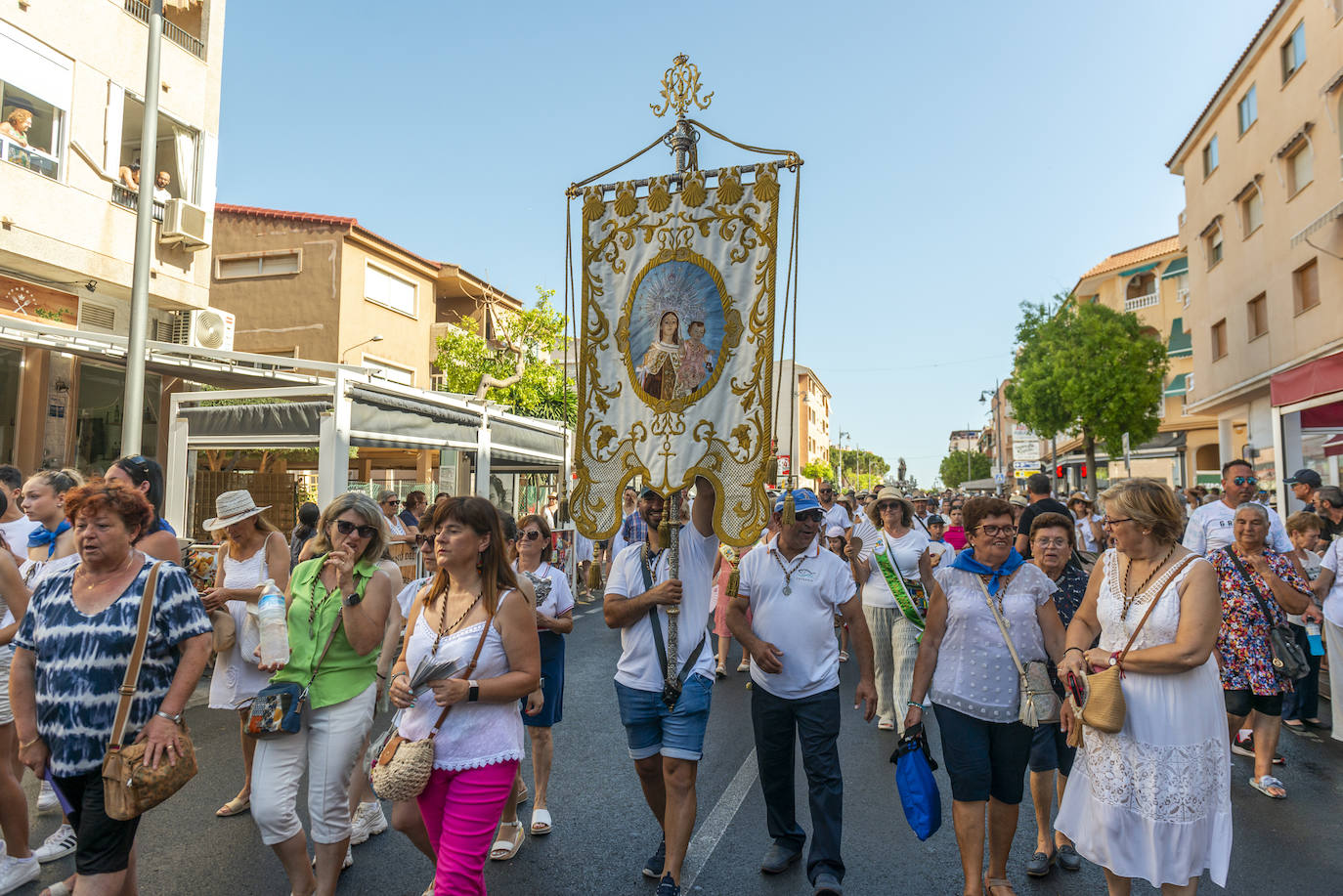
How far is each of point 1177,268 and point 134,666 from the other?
146 feet

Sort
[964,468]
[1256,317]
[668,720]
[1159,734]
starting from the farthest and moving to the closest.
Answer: [964,468] → [1256,317] → [668,720] → [1159,734]

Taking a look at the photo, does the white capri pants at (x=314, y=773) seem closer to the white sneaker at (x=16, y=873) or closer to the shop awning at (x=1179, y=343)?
the white sneaker at (x=16, y=873)

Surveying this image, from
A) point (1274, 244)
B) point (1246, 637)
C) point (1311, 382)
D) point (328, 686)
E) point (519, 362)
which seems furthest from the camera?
point (519, 362)

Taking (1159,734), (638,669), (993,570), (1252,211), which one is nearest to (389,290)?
(1252,211)

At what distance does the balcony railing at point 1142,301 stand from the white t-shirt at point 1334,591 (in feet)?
132

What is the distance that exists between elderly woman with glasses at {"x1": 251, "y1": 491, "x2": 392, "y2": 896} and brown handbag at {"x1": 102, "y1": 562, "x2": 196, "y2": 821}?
0.48m

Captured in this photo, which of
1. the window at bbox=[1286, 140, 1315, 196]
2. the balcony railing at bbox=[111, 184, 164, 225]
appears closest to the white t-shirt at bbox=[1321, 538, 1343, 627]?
the window at bbox=[1286, 140, 1315, 196]

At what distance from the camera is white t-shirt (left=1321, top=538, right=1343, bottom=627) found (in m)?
5.88

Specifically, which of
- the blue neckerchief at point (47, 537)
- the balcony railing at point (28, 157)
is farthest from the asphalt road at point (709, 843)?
the balcony railing at point (28, 157)

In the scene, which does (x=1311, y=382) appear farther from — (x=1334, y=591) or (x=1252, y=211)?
(x=1252, y=211)

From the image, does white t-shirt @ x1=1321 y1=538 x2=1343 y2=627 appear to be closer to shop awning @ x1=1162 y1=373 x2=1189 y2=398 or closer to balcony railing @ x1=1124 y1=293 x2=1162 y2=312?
shop awning @ x1=1162 y1=373 x2=1189 y2=398

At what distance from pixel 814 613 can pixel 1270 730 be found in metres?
3.35

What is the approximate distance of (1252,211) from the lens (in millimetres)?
19953

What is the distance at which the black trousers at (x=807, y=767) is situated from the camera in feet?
Answer: 12.7
